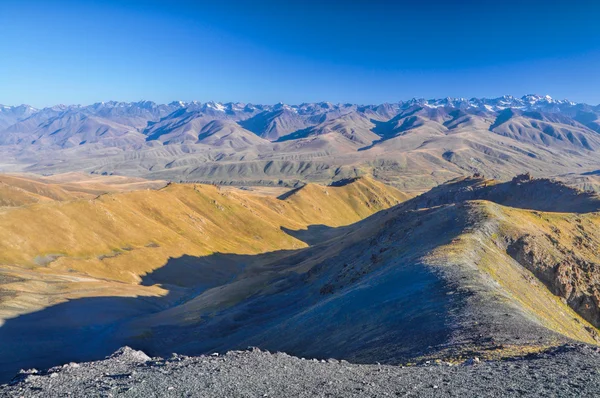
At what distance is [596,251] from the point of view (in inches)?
2758

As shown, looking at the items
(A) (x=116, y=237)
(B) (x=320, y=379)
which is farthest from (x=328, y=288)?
(A) (x=116, y=237)

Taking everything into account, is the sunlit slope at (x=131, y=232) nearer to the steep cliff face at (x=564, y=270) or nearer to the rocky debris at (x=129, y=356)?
the rocky debris at (x=129, y=356)

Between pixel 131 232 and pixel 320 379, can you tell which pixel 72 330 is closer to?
pixel 320 379

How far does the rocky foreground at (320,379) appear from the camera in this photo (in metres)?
21.7

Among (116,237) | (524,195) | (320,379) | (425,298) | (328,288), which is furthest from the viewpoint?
(524,195)

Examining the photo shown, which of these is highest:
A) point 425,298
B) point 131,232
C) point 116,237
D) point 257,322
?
point 425,298

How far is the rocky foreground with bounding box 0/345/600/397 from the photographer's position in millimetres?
21719

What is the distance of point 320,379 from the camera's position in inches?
980

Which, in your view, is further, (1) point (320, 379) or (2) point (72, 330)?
(2) point (72, 330)

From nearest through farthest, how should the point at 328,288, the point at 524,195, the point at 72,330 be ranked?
the point at 72,330, the point at 328,288, the point at 524,195

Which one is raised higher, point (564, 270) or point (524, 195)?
point (524, 195)

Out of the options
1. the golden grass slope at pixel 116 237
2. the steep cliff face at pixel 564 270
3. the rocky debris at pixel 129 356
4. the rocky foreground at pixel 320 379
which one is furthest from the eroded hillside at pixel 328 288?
the rocky debris at pixel 129 356

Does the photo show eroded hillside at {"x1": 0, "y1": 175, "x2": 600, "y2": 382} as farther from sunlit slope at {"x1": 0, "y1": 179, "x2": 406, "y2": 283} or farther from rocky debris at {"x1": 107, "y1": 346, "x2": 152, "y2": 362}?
rocky debris at {"x1": 107, "y1": 346, "x2": 152, "y2": 362}

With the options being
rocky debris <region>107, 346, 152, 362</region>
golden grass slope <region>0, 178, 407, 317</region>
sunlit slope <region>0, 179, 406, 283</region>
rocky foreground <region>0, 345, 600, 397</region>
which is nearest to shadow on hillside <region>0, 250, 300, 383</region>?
golden grass slope <region>0, 178, 407, 317</region>
